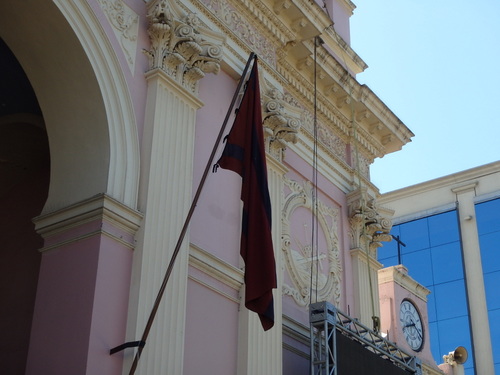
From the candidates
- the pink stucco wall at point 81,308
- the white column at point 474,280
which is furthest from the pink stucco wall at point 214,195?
the white column at point 474,280

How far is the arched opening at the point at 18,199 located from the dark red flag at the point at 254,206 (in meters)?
3.12

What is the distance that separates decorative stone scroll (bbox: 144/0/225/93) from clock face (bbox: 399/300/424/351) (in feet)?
31.0

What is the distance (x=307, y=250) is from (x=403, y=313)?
6.37m

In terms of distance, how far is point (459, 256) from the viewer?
31.7m

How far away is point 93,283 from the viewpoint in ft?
31.2

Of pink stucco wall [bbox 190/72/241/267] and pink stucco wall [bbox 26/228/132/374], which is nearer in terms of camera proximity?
pink stucco wall [bbox 26/228/132/374]

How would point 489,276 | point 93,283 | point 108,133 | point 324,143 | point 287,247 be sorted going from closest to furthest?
point 93,283, point 108,133, point 287,247, point 324,143, point 489,276

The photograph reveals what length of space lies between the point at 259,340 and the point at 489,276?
20.8 meters

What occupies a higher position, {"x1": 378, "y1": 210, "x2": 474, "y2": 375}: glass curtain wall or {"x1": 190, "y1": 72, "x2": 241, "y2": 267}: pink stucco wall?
{"x1": 378, "y1": 210, "x2": 474, "y2": 375}: glass curtain wall

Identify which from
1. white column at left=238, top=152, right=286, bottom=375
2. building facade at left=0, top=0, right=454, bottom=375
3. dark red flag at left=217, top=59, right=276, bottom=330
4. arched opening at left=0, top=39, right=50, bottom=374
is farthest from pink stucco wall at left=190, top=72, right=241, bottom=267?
arched opening at left=0, top=39, right=50, bottom=374

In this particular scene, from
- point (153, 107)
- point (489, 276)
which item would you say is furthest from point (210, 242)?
point (489, 276)

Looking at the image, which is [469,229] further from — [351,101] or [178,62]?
[178,62]

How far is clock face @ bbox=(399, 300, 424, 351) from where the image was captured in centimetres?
1958

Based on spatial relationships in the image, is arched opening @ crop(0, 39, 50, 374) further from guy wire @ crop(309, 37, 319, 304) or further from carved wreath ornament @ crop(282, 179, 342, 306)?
guy wire @ crop(309, 37, 319, 304)
